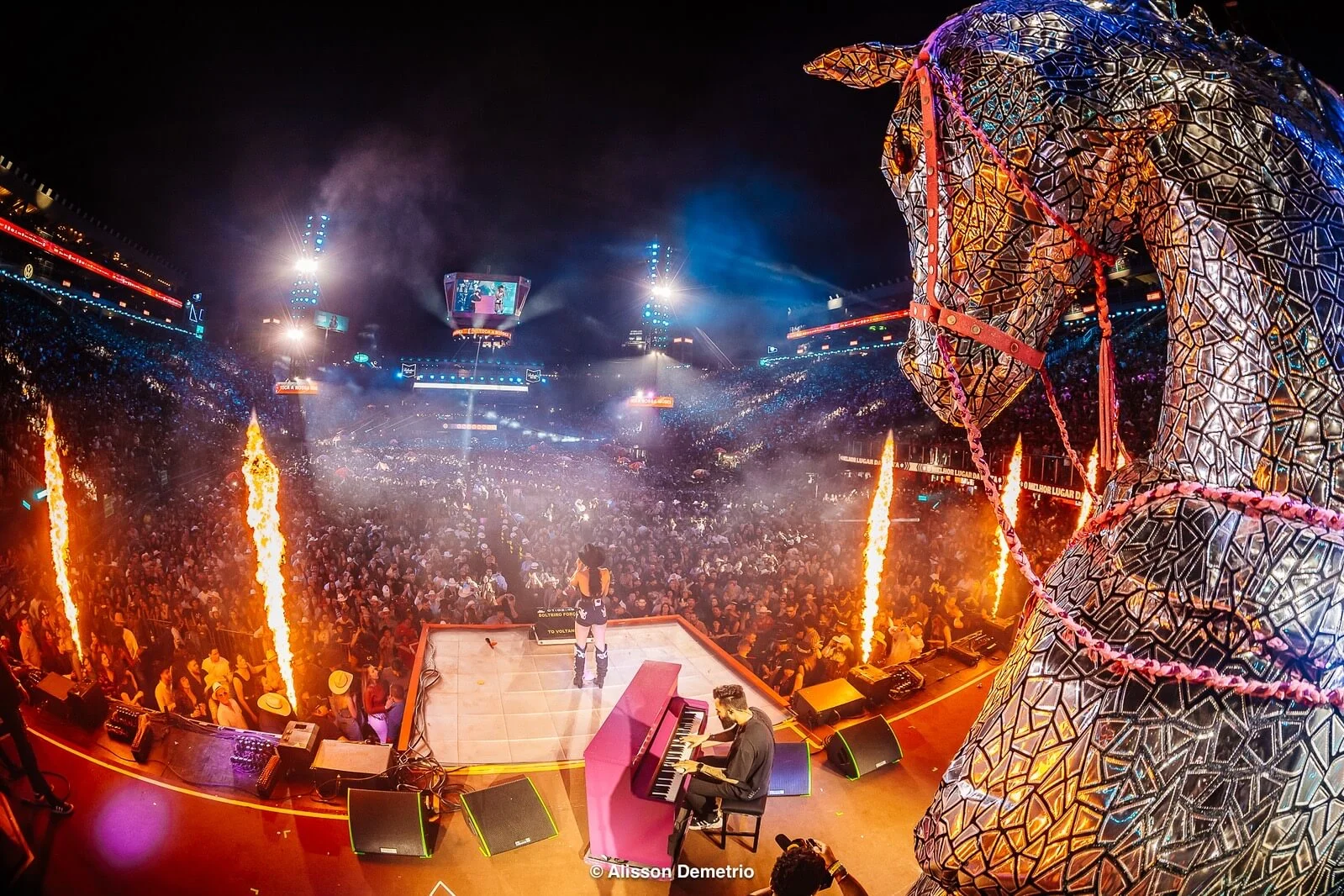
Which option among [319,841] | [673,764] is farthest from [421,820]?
[673,764]

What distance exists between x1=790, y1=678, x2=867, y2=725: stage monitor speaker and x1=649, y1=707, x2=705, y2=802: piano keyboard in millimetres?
1886

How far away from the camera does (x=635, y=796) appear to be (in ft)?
13.9

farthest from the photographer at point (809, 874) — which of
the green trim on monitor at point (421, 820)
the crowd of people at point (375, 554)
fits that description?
the crowd of people at point (375, 554)

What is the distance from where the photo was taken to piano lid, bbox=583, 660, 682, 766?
14.4 feet

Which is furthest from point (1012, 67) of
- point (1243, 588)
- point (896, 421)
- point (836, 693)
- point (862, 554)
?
point (896, 421)

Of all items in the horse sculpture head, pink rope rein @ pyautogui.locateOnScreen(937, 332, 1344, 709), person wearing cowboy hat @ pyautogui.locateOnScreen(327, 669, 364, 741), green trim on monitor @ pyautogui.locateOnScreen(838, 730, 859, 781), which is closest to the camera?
pink rope rein @ pyautogui.locateOnScreen(937, 332, 1344, 709)

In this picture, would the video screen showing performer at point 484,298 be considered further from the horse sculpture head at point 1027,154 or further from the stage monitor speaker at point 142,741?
the horse sculpture head at point 1027,154

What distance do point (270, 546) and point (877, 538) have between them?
14286 millimetres

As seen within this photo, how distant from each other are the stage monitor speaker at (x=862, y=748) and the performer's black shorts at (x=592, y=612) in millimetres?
3032

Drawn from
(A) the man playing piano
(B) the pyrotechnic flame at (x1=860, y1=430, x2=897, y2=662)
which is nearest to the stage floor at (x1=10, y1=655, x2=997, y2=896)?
(A) the man playing piano

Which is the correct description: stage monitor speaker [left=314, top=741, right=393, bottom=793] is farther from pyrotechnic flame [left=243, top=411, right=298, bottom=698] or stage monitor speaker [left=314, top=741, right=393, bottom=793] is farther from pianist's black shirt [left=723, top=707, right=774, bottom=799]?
pianist's black shirt [left=723, top=707, right=774, bottom=799]

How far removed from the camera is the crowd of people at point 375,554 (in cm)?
777

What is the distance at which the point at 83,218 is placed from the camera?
27578 millimetres

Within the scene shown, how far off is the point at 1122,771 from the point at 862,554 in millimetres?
13501
